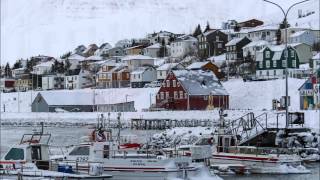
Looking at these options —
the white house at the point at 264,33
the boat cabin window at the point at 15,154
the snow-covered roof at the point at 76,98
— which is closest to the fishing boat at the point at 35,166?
the boat cabin window at the point at 15,154

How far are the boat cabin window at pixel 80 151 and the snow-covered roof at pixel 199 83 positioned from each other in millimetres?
49083

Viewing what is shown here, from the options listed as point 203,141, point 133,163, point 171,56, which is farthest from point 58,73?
point 133,163

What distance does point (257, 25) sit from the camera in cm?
12631

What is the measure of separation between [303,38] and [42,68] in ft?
189

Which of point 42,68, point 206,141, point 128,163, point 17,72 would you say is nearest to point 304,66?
point 206,141

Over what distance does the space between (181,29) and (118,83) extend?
213ft

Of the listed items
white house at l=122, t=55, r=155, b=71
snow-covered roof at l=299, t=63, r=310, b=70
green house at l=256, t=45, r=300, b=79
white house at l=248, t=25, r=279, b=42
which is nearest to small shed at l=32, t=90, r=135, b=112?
green house at l=256, t=45, r=300, b=79

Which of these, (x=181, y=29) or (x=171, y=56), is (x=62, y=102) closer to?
(x=171, y=56)

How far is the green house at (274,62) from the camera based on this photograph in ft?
278

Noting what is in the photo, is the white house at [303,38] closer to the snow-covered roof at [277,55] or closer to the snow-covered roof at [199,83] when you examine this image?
the snow-covered roof at [277,55]

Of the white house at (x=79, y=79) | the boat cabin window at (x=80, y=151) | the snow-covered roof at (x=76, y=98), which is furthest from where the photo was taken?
the white house at (x=79, y=79)

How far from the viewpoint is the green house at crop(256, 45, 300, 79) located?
8469 centimetres

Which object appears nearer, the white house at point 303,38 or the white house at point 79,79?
the white house at point 303,38

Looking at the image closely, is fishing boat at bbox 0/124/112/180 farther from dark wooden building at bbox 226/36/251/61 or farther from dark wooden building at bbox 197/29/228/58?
dark wooden building at bbox 197/29/228/58
